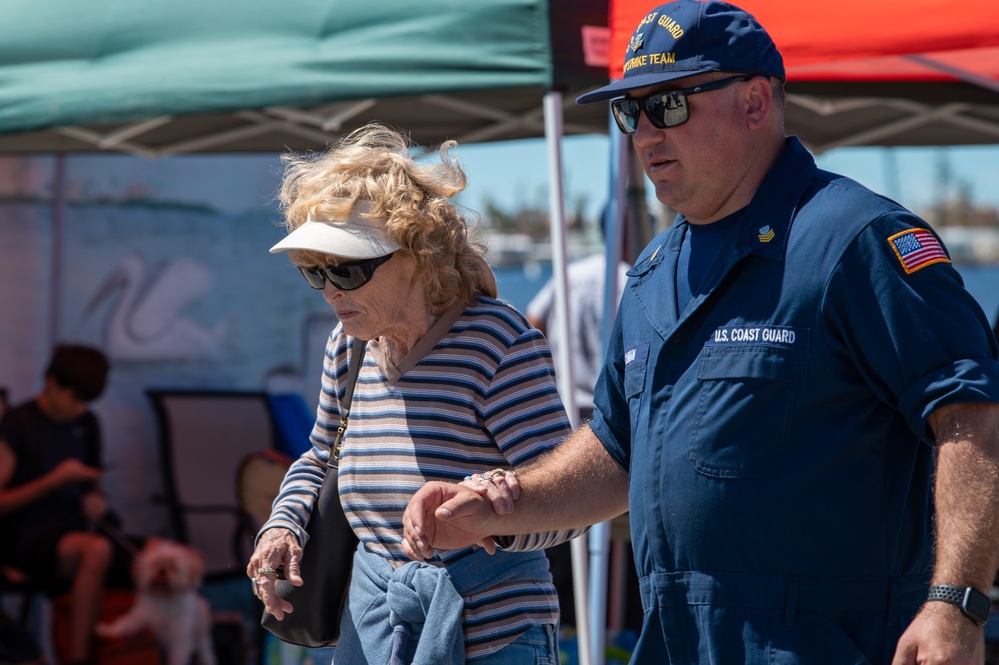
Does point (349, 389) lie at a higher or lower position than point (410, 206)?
lower

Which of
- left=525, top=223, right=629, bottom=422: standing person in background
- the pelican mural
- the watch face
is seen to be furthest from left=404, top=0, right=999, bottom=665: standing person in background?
the pelican mural

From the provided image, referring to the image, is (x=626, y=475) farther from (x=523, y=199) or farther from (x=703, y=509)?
(x=523, y=199)

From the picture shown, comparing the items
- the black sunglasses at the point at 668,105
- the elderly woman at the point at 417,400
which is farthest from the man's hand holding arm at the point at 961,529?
the elderly woman at the point at 417,400

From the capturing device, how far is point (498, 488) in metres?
1.85

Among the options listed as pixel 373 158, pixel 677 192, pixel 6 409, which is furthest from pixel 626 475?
pixel 6 409

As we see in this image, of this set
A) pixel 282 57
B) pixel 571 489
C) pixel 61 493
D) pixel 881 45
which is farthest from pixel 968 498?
pixel 61 493

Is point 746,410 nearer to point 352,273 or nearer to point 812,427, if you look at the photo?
point 812,427

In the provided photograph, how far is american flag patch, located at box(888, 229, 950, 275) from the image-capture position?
158 centimetres

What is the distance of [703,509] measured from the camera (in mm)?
1668

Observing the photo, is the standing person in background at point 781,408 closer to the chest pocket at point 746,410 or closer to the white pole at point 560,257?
the chest pocket at point 746,410

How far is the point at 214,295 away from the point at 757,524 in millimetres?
5919

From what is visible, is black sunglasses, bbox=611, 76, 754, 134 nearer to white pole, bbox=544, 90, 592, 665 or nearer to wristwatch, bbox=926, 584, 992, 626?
wristwatch, bbox=926, 584, 992, 626

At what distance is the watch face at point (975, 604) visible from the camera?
4.82 ft

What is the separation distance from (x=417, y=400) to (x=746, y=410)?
73 cm
